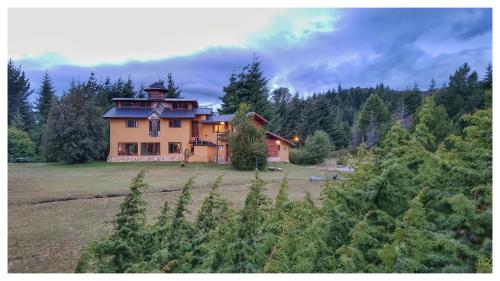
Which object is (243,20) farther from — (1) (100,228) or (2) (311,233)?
(1) (100,228)

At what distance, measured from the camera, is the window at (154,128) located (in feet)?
71.9

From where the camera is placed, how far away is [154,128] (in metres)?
22.0

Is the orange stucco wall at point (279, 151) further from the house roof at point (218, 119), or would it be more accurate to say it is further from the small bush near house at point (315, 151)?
the house roof at point (218, 119)

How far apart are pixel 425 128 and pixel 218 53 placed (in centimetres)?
401

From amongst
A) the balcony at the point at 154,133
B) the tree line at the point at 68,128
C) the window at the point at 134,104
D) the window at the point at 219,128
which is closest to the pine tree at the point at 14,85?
the tree line at the point at 68,128

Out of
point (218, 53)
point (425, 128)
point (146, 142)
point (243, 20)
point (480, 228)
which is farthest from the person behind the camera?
point (146, 142)

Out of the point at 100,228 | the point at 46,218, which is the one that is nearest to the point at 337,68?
the point at 100,228

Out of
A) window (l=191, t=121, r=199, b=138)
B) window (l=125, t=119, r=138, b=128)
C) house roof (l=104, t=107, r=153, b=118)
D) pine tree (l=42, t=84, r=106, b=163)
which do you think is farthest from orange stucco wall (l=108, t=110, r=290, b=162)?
pine tree (l=42, t=84, r=106, b=163)

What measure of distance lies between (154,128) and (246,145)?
26.9 feet

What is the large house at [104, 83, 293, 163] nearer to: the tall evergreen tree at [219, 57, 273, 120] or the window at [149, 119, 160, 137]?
the window at [149, 119, 160, 137]

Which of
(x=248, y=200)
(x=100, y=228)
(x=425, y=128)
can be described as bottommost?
(x=100, y=228)

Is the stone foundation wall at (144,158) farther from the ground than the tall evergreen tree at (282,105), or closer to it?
closer to it

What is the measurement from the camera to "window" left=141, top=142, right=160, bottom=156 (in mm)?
22000

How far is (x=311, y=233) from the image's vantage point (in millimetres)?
2945
